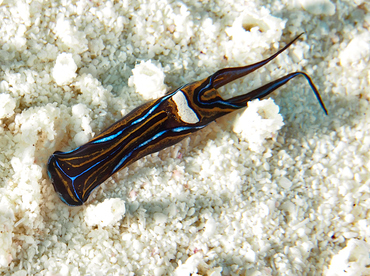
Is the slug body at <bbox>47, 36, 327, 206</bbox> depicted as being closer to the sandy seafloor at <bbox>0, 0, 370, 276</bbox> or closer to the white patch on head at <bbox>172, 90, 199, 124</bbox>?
the white patch on head at <bbox>172, 90, 199, 124</bbox>

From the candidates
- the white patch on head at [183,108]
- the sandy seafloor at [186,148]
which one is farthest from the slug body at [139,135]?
the sandy seafloor at [186,148]

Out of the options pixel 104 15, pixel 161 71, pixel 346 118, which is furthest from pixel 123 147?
pixel 346 118

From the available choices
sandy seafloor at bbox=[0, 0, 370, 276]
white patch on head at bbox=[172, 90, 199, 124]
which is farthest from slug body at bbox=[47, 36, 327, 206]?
sandy seafloor at bbox=[0, 0, 370, 276]

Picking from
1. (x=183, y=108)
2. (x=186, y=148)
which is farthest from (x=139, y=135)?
(x=186, y=148)

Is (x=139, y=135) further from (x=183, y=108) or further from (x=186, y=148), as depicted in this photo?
(x=186, y=148)

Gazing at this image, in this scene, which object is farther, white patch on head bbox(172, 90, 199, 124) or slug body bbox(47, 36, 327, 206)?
white patch on head bbox(172, 90, 199, 124)

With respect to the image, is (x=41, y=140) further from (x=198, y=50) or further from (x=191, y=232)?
(x=198, y=50)

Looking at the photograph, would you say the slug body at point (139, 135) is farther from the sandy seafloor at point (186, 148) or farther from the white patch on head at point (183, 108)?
the sandy seafloor at point (186, 148)

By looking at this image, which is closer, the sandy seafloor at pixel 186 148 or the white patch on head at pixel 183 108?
the sandy seafloor at pixel 186 148
